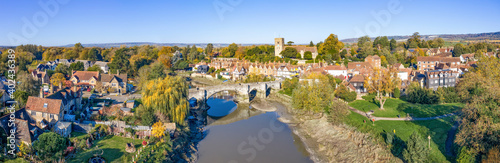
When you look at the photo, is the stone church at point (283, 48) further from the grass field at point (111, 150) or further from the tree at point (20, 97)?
the tree at point (20, 97)

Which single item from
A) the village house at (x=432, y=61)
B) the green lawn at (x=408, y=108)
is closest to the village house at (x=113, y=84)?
the green lawn at (x=408, y=108)

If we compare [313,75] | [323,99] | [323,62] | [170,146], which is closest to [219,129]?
[170,146]

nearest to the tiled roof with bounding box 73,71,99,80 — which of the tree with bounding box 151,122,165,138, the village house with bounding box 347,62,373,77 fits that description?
the tree with bounding box 151,122,165,138

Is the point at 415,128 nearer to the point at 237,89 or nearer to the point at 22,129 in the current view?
the point at 237,89

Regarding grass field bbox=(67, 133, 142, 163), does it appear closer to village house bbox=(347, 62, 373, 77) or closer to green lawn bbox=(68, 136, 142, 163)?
green lawn bbox=(68, 136, 142, 163)

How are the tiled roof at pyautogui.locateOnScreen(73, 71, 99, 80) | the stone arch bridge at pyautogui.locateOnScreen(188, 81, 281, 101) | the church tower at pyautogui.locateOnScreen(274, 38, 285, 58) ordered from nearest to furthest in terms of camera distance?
the stone arch bridge at pyautogui.locateOnScreen(188, 81, 281, 101) < the tiled roof at pyautogui.locateOnScreen(73, 71, 99, 80) < the church tower at pyautogui.locateOnScreen(274, 38, 285, 58)
